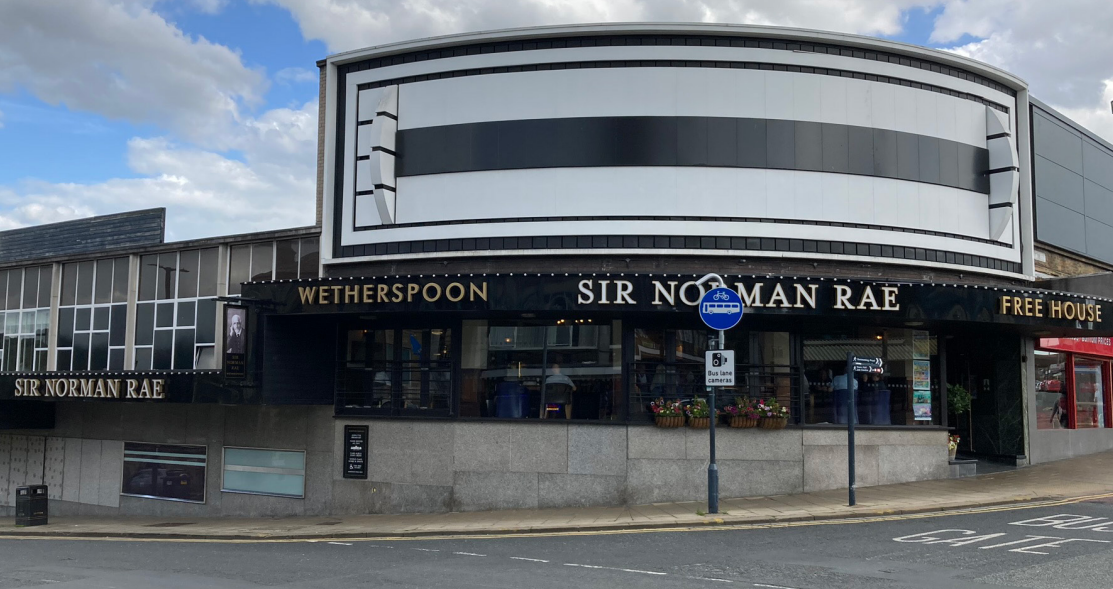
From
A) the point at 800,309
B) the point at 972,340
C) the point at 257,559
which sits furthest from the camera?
the point at 972,340

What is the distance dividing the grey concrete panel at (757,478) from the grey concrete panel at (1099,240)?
13.1 m

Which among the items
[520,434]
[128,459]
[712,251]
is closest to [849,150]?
[712,251]

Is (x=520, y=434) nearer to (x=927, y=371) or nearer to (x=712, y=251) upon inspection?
(x=712, y=251)

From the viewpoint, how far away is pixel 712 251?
1978 centimetres

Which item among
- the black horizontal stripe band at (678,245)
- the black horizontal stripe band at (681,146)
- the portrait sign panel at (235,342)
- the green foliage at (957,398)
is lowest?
the green foliage at (957,398)

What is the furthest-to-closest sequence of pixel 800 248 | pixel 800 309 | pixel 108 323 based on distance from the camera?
pixel 108 323 < pixel 800 248 < pixel 800 309

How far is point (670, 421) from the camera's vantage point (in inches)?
749

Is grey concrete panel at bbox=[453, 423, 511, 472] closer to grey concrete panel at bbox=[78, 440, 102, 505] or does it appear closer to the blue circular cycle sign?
the blue circular cycle sign

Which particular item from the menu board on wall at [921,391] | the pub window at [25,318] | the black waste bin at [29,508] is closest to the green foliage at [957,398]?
the menu board on wall at [921,391]

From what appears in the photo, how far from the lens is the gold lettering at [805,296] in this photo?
61.2ft

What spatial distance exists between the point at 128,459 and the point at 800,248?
18.3m

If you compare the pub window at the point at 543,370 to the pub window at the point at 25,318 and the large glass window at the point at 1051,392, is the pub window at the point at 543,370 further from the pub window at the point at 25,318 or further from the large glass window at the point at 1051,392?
the pub window at the point at 25,318

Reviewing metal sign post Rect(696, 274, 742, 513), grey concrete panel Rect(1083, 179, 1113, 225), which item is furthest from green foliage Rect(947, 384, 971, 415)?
metal sign post Rect(696, 274, 742, 513)

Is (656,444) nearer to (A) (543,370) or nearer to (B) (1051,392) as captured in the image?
(A) (543,370)
